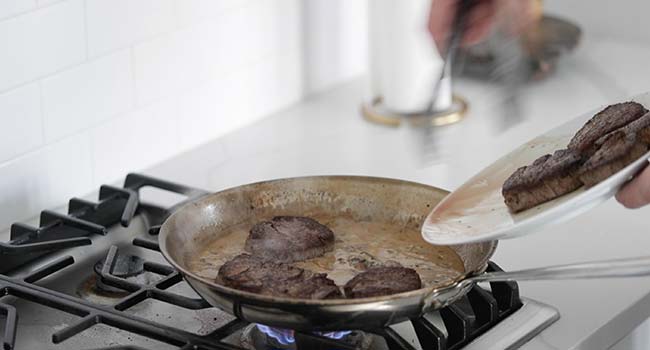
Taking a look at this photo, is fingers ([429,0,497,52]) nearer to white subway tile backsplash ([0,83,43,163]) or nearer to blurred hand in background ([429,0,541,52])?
blurred hand in background ([429,0,541,52])

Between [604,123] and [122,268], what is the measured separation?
1.86ft

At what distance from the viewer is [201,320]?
1.21m

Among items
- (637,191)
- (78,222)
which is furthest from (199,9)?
(637,191)

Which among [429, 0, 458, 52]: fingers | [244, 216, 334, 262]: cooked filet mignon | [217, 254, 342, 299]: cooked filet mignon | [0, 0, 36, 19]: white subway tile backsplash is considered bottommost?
[244, 216, 334, 262]: cooked filet mignon

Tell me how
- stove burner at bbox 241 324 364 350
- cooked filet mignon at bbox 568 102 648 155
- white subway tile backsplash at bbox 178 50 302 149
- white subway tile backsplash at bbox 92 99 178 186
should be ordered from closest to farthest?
stove burner at bbox 241 324 364 350
cooked filet mignon at bbox 568 102 648 155
white subway tile backsplash at bbox 92 99 178 186
white subway tile backsplash at bbox 178 50 302 149

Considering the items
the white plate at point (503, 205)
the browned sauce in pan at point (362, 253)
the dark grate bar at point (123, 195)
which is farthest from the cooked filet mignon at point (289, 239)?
the dark grate bar at point (123, 195)

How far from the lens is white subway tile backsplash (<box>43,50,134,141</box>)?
1476 mm

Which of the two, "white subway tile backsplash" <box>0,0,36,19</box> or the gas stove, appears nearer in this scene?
the gas stove

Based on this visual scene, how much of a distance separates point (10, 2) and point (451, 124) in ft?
2.46

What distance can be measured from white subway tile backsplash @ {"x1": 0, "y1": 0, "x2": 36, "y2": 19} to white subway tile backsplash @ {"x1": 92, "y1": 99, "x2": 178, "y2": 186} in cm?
21

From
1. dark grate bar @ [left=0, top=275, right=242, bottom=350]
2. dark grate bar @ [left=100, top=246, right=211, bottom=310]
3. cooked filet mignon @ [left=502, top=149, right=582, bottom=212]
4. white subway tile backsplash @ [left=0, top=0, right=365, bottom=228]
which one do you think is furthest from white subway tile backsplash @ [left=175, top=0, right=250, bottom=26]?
cooked filet mignon @ [left=502, top=149, right=582, bottom=212]

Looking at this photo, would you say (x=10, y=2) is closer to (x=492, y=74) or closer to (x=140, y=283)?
(x=140, y=283)

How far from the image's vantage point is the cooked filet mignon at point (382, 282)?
3.57 ft

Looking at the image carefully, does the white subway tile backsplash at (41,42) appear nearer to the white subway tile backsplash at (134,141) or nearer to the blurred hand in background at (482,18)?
the white subway tile backsplash at (134,141)
